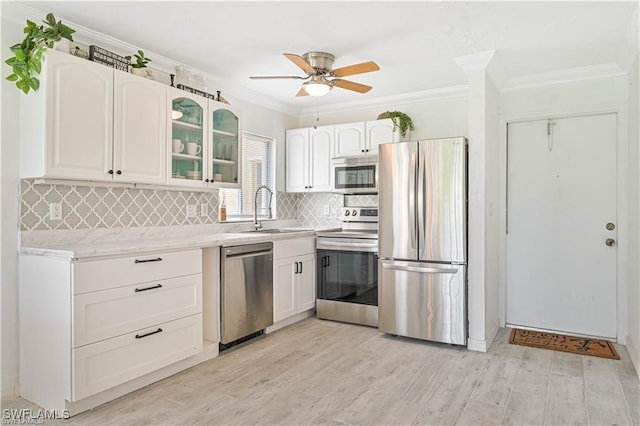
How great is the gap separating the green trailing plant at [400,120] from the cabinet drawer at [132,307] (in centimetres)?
262

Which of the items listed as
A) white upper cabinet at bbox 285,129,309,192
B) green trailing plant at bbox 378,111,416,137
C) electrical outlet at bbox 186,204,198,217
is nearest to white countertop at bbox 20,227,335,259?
electrical outlet at bbox 186,204,198,217

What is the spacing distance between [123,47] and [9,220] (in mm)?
1523

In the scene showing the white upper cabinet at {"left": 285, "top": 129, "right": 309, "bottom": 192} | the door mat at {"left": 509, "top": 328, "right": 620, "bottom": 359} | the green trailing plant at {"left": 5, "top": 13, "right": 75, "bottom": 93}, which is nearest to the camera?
the green trailing plant at {"left": 5, "top": 13, "right": 75, "bottom": 93}

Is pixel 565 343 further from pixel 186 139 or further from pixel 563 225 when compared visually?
pixel 186 139

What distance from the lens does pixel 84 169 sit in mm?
2633

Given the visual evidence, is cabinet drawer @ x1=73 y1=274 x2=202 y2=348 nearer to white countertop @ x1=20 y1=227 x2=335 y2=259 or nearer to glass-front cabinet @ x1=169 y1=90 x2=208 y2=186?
white countertop @ x1=20 y1=227 x2=335 y2=259

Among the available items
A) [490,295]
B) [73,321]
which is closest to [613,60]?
[490,295]

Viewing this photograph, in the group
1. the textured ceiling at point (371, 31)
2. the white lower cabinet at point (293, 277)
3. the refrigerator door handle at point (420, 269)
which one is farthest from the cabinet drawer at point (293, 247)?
the textured ceiling at point (371, 31)

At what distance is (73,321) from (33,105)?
4.46 ft

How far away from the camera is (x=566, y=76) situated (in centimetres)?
378

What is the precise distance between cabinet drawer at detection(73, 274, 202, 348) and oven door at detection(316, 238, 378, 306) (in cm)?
163

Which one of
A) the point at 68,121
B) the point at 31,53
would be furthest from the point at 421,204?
the point at 31,53

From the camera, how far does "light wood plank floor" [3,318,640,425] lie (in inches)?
91.9

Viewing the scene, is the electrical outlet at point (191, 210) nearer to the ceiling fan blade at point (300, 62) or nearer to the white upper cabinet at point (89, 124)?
the white upper cabinet at point (89, 124)
